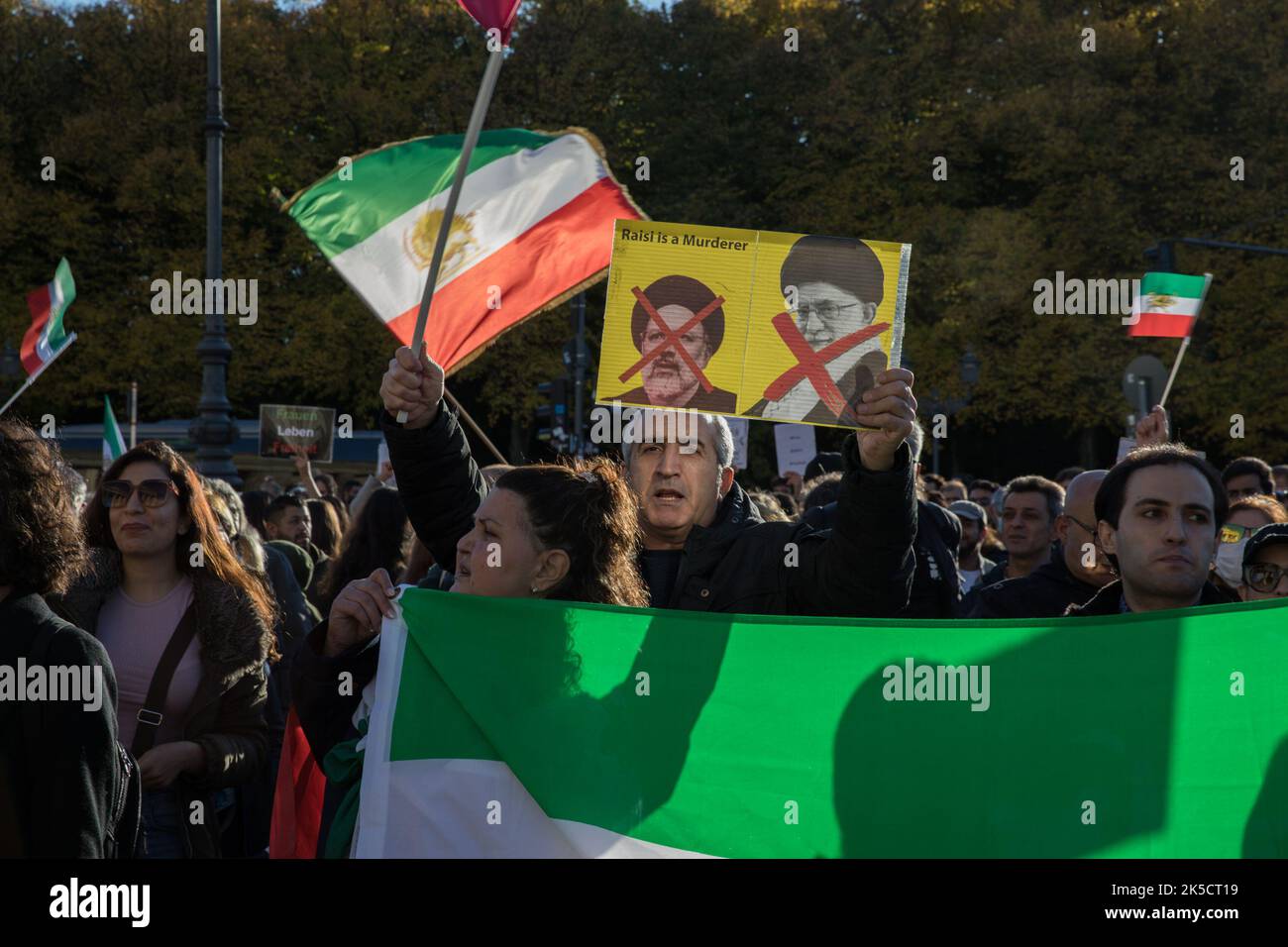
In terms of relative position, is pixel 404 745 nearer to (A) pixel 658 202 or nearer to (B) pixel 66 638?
(B) pixel 66 638

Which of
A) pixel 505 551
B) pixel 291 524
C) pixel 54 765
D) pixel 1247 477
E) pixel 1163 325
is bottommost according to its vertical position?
pixel 54 765

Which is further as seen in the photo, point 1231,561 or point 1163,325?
point 1163,325

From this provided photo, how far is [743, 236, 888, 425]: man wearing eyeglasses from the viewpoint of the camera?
Answer: 137 inches

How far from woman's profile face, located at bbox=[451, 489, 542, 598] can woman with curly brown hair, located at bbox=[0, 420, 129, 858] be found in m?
0.96

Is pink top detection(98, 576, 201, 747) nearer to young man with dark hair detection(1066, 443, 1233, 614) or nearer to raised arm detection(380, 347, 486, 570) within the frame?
raised arm detection(380, 347, 486, 570)

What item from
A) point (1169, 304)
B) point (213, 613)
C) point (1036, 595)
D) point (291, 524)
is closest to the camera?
point (213, 613)

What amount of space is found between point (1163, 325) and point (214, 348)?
7.65 metres

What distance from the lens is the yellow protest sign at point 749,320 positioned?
3512mm

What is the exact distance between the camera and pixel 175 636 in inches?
159

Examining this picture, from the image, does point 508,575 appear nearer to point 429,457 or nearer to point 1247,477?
point 429,457

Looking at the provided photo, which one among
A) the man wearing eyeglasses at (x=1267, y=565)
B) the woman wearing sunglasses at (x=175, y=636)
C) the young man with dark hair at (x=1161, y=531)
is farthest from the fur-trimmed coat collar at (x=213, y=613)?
the man wearing eyeglasses at (x=1267, y=565)

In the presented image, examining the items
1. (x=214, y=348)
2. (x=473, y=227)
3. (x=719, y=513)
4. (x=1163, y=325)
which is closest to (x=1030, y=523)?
(x=473, y=227)
